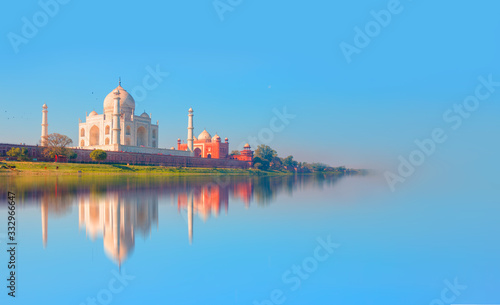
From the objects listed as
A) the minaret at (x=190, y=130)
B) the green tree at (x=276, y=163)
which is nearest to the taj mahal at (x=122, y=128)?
the minaret at (x=190, y=130)

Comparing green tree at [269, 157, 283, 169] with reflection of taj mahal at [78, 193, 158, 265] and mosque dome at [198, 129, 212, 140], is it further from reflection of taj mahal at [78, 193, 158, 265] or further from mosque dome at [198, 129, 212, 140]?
Result: reflection of taj mahal at [78, 193, 158, 265]

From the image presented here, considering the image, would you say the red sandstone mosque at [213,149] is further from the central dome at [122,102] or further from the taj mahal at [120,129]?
the central dome at [122,102]

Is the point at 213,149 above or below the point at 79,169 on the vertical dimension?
above

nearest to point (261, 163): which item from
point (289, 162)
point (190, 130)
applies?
point (289, 162)

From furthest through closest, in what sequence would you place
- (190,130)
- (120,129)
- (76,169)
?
(190,130)
(120,129)
(76,169)

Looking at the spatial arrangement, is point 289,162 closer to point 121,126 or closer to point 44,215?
point 121,126

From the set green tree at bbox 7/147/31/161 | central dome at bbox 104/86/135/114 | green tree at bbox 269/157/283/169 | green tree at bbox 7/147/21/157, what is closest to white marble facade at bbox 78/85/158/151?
central dome at bbox 104/86/135/114

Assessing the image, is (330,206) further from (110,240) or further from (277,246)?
(110,240)

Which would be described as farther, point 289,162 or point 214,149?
point 289,162
